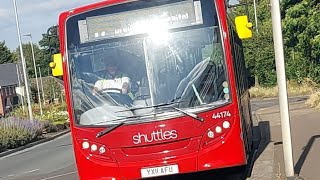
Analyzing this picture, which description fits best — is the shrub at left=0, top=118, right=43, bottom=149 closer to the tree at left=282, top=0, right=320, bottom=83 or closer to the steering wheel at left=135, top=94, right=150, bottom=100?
the tree at left=282, top=0, right=320, bottom=83

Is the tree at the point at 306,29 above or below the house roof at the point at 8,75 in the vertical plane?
above

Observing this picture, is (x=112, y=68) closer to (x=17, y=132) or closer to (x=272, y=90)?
(x=17, y=132)

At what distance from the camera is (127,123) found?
9539 mm

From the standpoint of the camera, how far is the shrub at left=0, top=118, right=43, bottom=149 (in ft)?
100

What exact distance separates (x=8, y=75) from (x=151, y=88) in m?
107

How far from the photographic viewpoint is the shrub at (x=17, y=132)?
100ft

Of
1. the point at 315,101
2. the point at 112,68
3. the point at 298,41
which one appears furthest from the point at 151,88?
the point at 298,41

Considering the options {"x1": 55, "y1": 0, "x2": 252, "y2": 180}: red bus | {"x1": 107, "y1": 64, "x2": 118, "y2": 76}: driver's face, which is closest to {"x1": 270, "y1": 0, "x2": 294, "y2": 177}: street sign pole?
{"x1": 55, "y1": 0, "x2": 252, "y2": 180}: red bus

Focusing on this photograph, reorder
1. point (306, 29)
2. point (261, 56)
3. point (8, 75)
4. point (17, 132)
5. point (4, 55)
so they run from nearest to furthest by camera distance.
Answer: point (306, 29) → point (17, 132) → point (261, 56) → point (8, 75) → point (4, 55)

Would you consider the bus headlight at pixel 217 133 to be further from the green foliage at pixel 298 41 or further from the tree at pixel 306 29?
the tree at pixel 306 29

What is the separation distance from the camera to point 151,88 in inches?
379

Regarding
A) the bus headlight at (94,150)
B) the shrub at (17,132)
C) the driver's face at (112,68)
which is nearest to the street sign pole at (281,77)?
the driver's face at (112,68)

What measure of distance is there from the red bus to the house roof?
10433 centimetres

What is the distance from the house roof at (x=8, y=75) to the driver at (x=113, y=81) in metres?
104
